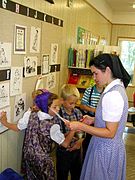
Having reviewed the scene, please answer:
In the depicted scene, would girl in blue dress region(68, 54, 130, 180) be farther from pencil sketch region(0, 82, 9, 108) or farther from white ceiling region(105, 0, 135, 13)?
white ceiling region(105, 0, 135, 13)

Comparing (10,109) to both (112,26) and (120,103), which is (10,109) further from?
(112,26)

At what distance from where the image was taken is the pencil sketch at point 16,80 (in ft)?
7.00

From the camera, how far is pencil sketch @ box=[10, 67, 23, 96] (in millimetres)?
2133

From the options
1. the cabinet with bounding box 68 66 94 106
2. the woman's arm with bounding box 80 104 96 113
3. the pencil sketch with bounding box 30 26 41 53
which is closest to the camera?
the pencil sketch with bounding box 30 26 41 53

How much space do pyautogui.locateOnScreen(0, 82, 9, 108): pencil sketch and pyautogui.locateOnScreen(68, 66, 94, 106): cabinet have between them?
1684 mm

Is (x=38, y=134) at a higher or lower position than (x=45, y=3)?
lower

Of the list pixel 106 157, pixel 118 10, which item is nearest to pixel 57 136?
pixel 106 157

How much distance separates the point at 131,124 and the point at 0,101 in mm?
3289

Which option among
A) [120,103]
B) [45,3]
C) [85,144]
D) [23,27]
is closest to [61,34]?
[45,3]

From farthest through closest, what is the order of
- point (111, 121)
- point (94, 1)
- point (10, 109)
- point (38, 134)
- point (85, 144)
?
1. point (94, 1)
2. point (85, 144)
3. point (10, 109)
4. point (38, 134)
5. point (111, 121)

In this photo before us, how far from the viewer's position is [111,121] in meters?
1.58

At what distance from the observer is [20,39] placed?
220 cm

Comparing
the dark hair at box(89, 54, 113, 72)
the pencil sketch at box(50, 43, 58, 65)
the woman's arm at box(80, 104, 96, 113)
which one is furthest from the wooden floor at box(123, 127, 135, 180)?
the dark hair at box(89, 54, 113, 72)

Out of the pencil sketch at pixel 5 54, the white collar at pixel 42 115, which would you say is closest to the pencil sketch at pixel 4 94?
the pencil sketch at pixel 5 54
